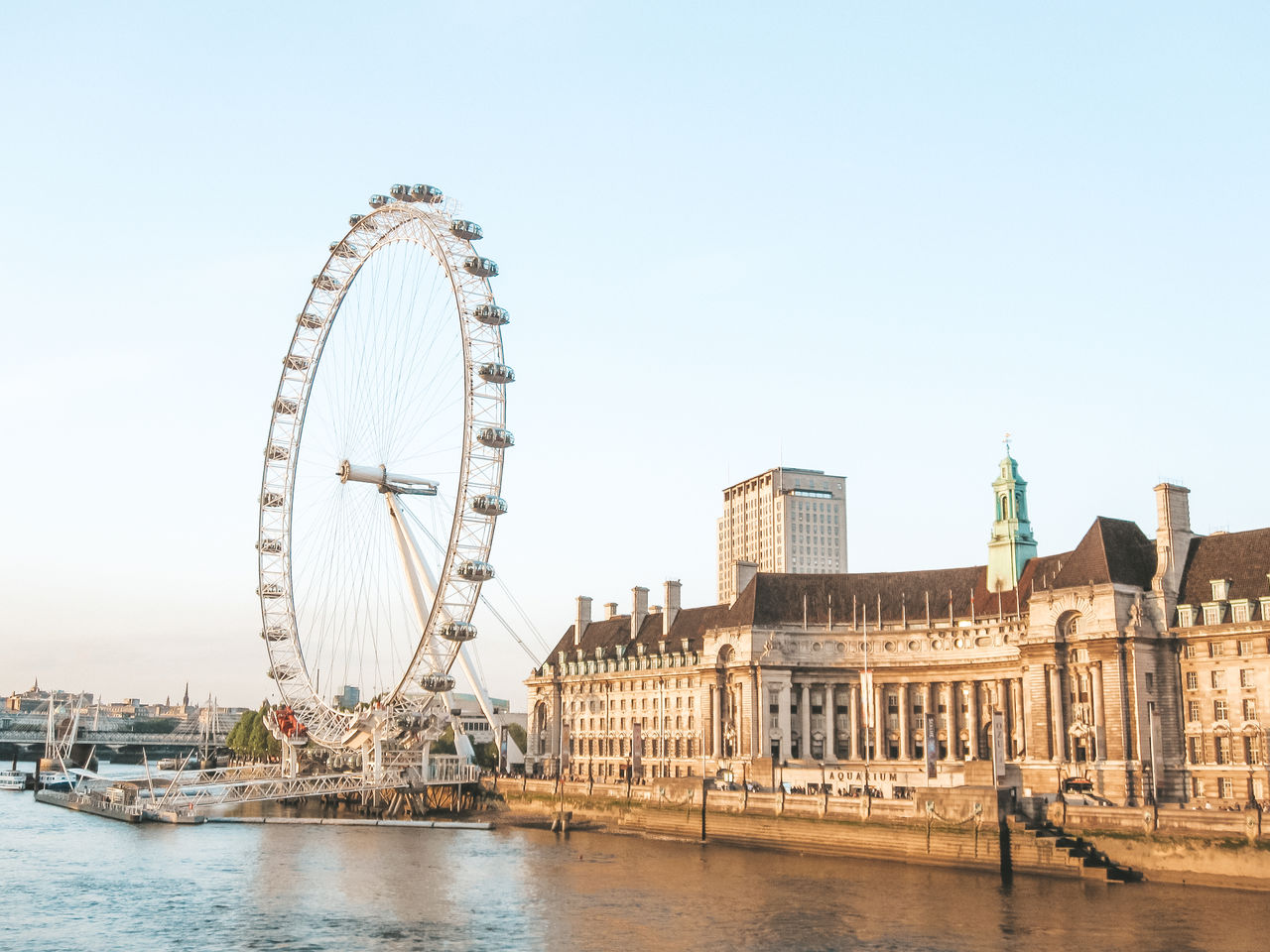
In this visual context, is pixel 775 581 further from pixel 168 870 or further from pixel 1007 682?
pixel 168 870

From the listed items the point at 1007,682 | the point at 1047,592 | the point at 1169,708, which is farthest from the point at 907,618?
the point at 1169,708

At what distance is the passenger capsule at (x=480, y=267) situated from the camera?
87688 millimetres

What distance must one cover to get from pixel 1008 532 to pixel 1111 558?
731 inches

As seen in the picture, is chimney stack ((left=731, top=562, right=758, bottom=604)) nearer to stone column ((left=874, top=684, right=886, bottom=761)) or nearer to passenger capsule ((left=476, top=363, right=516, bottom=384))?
stone column ((left=874, top=684, right=886, bottom=761))

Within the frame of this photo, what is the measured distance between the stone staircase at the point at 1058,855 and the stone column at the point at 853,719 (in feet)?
137

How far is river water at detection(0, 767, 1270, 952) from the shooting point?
48906 mm

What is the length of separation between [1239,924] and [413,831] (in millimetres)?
60430

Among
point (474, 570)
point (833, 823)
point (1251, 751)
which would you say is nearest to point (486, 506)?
point (474, 570)

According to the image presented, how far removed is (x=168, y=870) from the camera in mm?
69625

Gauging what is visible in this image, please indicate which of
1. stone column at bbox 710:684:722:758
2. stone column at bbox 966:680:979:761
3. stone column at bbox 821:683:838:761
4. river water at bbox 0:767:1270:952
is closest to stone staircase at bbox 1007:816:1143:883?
river water at bbox 0:767:1270:952

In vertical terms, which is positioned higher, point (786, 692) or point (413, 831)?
point (786, 692)

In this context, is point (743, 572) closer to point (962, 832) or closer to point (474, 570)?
point (474, 570)

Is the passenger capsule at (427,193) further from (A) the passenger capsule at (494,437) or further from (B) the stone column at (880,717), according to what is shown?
(B) the stone column at (880,717)

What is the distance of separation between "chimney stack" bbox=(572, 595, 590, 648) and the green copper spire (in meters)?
49.9
